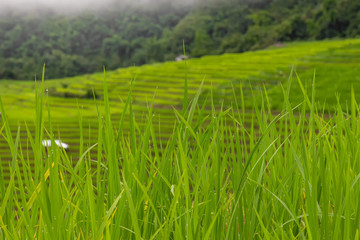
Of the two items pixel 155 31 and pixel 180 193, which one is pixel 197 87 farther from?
pixel 155 31

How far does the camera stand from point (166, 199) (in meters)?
1.01

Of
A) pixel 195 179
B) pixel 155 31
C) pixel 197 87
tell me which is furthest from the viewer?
pixel 155 31

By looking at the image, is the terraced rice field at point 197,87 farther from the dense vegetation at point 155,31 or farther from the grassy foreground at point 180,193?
the dense vegetation at point 155,31

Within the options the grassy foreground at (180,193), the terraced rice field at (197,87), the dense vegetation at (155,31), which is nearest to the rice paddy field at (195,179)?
the grassy foreground at (180,193)

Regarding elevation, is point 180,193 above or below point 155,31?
below

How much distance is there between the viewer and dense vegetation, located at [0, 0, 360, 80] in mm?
56844

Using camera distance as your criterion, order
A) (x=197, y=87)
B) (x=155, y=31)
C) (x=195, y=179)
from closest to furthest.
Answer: (x=195, y=179) → (x=197, y=87) → (x=155, y=31)

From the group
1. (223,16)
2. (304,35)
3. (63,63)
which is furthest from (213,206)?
(223,16)

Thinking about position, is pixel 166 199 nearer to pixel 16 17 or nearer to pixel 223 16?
pixel 223 16

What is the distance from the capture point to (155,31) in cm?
8138

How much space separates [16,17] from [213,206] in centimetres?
9770

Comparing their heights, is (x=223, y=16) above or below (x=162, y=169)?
above

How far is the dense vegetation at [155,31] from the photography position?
186 feet

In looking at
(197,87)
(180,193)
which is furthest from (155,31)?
(180,193)
